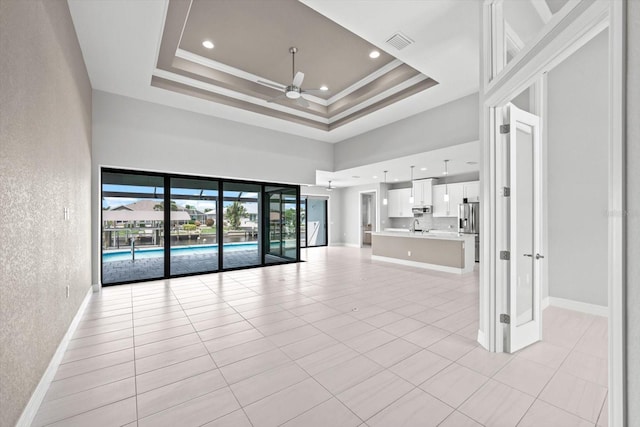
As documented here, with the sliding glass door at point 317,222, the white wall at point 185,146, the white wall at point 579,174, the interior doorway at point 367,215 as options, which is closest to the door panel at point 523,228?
the white wall at point 579,174

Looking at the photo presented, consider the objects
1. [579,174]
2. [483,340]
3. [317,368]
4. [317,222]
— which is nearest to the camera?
[317,368]

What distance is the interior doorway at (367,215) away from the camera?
38.1 feet

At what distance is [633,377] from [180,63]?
5.76 m

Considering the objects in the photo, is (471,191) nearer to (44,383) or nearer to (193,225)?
(193,225)

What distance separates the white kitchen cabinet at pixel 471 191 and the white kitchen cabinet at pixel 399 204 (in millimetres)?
2046

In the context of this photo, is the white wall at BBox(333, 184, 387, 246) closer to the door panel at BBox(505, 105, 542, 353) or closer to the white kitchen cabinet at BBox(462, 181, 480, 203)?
the white kitchen cabinet at BBox(462, 181, 480, 203)

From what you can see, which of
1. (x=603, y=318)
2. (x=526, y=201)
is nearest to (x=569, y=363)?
(x=526, y=201)

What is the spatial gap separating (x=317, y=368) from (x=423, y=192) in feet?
26.8

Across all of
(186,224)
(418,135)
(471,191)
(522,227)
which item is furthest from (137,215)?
(471,191)

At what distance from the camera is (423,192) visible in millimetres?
9391

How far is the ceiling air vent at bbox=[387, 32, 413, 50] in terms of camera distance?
3337 mm

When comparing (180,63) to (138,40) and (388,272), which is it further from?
(388,272)

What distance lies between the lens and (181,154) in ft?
18.1

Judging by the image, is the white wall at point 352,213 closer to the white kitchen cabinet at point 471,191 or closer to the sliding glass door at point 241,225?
the white kitchen cabinet at point 471,191
